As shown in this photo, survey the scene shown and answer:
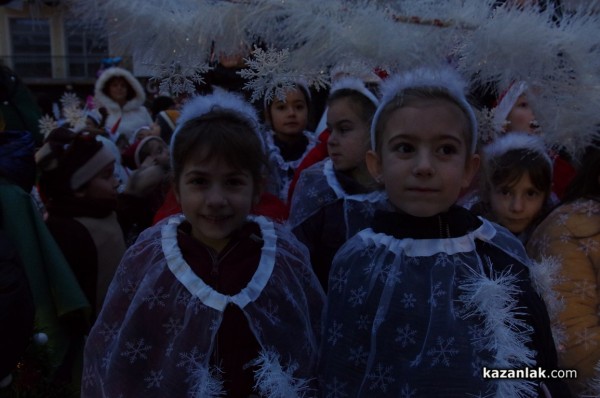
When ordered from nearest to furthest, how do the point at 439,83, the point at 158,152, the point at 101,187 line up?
the point at 439,83, the point at 101,187, the point at 158,152

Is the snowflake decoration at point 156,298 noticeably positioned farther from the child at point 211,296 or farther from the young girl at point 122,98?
the young girl at point 122,98

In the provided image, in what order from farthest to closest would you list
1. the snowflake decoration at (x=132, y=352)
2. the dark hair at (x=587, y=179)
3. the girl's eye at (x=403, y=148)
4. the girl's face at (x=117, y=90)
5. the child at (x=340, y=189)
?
the girl's face at (x=117, y=90) → the child at (x=340, y=189) → the dark hair at (x=587, y=179) → the snowflake decoration at (x=132, y=352) → the girl's eye at (x=403, y=148)

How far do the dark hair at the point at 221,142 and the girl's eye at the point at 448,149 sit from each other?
2.19 ft

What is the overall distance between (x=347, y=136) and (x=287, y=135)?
1071mm

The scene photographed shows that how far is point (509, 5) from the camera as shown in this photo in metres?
1.90

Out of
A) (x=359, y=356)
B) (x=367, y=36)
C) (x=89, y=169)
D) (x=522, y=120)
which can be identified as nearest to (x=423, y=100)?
(x=367, y=36)

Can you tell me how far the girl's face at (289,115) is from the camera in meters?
3.75

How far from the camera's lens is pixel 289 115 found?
12.4 feet

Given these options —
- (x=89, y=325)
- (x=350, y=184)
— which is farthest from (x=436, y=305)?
(x=89, y=325)

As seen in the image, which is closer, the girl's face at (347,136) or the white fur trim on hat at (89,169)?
the girl's face at (347,136)

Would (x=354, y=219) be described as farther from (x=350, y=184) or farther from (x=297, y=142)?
(x=297, y=142)

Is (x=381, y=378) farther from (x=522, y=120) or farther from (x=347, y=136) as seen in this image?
(x=522, y=120)

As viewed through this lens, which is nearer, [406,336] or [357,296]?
[406,336]

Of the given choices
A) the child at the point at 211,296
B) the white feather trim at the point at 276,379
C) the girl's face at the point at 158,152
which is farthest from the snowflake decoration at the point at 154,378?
the girl's face at the point at 158,152
